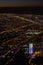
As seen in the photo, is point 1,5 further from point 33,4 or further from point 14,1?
point 33,4

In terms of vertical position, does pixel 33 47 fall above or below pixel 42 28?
below

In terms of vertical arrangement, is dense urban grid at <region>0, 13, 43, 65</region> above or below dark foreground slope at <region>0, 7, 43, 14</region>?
below

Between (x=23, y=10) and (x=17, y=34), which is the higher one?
(x=23, y=10)

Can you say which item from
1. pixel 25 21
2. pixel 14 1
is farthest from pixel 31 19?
pixel 14 1

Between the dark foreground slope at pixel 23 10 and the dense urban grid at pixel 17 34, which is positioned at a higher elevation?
the dark foreground slope at pixel 23 10

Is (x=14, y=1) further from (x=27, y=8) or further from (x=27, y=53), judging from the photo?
(x=27, y=53)

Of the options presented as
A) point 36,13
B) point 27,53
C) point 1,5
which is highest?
point 1,5

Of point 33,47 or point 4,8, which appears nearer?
point 33,47

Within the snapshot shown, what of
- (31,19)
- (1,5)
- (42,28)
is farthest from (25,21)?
(1,5)
